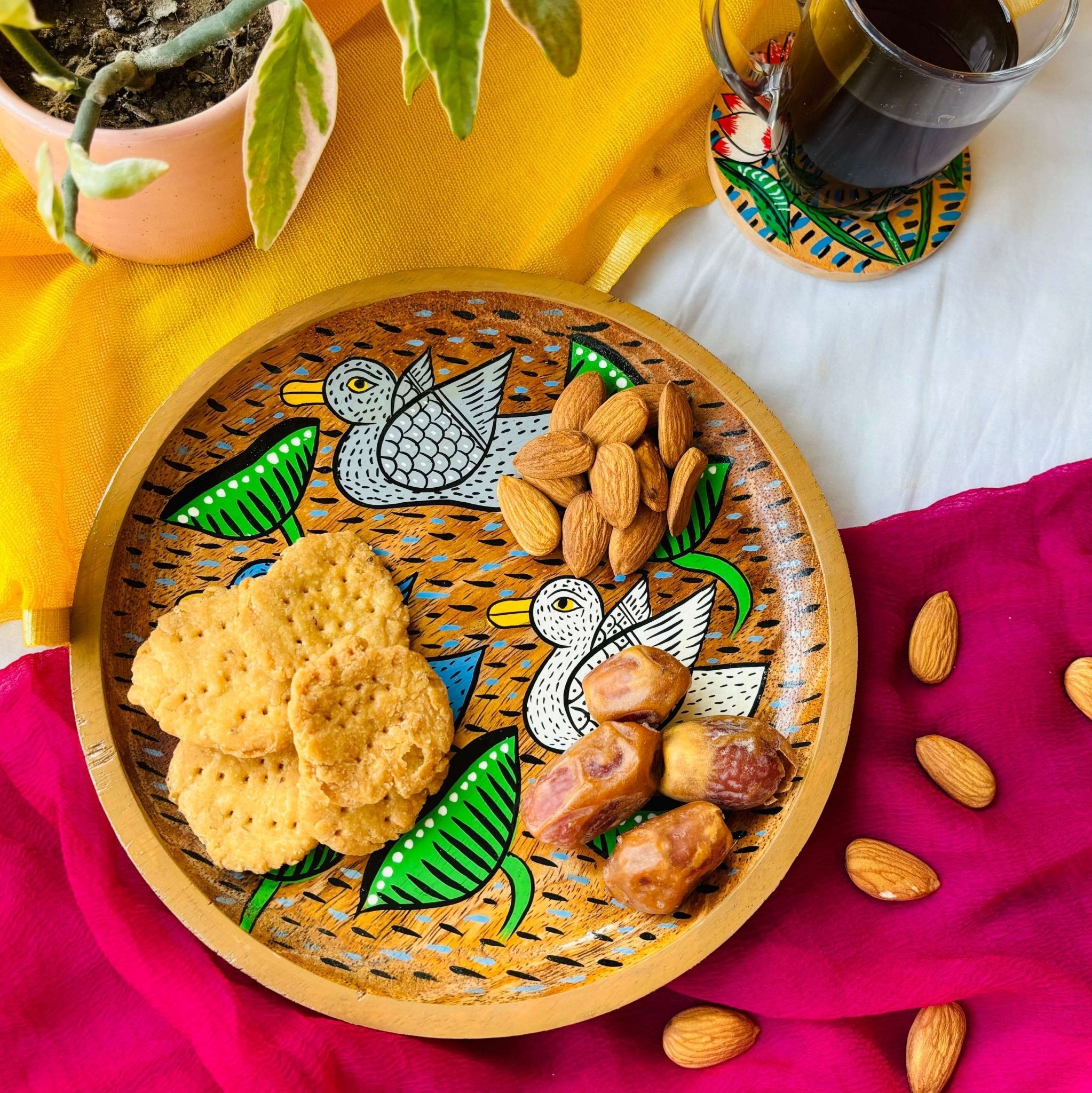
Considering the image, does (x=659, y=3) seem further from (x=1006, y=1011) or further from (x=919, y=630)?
(x=1006, y=1011)

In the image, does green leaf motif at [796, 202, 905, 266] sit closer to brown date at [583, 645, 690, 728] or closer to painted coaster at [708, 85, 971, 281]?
painted coaster at [708, 85, 971, 281]

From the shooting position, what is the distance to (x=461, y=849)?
86cm

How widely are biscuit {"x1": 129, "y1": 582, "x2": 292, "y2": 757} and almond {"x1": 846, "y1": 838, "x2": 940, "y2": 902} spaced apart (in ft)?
1.74

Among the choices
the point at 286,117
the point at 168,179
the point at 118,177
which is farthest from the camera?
the point at 168,179

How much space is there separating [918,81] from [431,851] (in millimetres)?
780

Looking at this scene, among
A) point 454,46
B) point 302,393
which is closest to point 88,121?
point 454,46

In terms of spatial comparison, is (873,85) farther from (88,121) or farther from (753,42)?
(88,121)

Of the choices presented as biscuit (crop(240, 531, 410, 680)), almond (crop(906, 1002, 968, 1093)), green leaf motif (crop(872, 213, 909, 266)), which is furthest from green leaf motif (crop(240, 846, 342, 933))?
green leaf motif (crop(872, 213, 909, 266))

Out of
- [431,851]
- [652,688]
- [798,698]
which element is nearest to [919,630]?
[798,698]

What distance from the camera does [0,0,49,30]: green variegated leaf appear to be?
500mm

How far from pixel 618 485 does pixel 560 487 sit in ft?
0.19

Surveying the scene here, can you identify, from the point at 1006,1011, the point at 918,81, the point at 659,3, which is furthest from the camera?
the point at 659,3

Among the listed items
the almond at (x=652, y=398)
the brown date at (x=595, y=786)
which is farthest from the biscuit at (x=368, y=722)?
the almond at (x=652, y=398)

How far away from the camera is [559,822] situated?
2.69 feet
